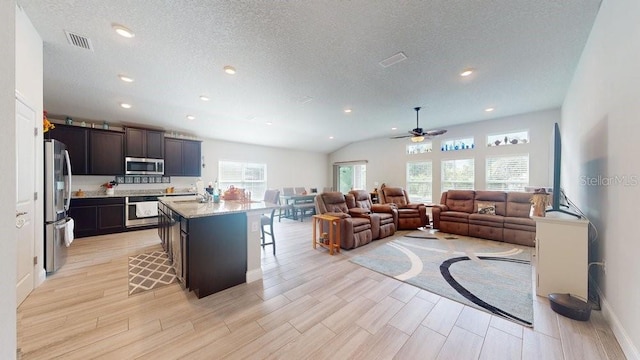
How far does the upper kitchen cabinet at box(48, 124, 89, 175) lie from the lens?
4617 millimetres

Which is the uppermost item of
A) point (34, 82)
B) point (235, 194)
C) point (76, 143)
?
point (34, 82)

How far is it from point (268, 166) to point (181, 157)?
288cm

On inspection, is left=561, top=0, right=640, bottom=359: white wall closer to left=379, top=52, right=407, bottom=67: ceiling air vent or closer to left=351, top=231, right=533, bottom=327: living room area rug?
left=351, top=231, right=533, bottom=327: living room area rug

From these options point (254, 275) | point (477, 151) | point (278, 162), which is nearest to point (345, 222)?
point (254, 275)

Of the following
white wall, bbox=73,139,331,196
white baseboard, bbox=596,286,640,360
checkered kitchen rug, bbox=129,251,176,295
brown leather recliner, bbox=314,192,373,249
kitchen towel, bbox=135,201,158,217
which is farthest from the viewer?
white wall, bbox=73,139,331,196

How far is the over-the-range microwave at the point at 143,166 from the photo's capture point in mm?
5305

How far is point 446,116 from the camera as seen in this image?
547 cm

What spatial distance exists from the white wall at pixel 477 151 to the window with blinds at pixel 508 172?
128 mm

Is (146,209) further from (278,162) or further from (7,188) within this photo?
(7,188)

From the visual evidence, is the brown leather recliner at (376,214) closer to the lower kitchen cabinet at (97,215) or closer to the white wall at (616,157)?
the white wall at (616,157)

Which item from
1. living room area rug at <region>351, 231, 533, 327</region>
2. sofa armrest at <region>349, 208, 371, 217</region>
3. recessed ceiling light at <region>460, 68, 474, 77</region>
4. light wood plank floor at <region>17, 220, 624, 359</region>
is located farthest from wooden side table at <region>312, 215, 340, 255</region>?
recessed ceiling light at <region>460, 68, 474, 77</region>

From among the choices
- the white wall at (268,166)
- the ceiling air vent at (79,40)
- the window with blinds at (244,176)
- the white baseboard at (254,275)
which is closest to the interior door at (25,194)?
the ceiling air vent at (79,40)

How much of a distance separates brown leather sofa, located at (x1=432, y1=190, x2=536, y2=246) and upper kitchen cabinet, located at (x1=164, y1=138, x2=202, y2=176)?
21.4 ft

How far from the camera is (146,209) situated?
17.6 ft
